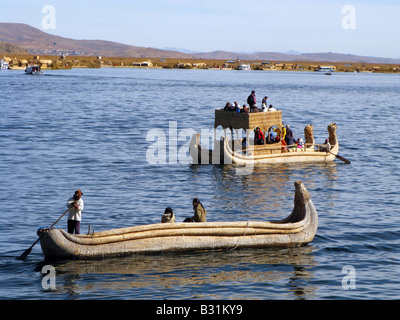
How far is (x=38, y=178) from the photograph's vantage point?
128 feet

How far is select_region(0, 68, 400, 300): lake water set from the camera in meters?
20.7

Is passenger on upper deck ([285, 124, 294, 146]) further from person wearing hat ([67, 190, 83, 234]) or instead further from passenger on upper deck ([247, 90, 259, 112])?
person wearing hat ([67, 190, 83, 234])

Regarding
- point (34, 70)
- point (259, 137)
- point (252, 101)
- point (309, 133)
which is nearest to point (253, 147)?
point (259, 137)

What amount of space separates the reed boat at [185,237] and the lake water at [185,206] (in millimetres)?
364

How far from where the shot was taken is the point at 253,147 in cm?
4231

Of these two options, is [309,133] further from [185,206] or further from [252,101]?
[185,206]

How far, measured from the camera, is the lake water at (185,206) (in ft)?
67.8

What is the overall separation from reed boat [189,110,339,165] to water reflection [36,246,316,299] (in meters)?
17.8

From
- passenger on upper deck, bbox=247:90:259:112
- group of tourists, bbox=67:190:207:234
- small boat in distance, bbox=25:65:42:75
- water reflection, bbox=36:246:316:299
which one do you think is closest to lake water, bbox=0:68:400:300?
water reflection, bbox=36:246:316:299

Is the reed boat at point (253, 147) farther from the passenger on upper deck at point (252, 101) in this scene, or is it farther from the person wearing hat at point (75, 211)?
the person wearing hat at point (75, 211)

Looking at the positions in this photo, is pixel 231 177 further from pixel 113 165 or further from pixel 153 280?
pixel 153 280
